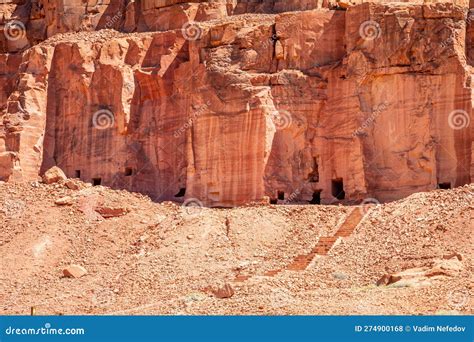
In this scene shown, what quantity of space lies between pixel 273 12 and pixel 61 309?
61.1 ft

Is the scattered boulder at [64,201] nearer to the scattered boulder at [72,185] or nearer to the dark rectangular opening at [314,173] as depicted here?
the scattered boulder at [72,185]

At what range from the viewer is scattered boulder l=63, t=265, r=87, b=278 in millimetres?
50938

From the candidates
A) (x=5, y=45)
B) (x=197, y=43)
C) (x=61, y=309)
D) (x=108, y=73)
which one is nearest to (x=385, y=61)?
(x=197, y=43)

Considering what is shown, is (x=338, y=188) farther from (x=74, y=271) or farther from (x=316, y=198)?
(x=74, y=271)

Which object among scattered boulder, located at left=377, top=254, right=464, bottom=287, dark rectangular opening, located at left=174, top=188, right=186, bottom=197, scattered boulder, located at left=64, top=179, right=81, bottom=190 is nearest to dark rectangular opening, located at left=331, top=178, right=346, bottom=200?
dark rectangular opening, located at left=174, top=188, right=186, bottom=197

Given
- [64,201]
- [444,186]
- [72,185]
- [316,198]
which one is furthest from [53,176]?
[444,186]

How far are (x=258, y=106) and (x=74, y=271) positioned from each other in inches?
376

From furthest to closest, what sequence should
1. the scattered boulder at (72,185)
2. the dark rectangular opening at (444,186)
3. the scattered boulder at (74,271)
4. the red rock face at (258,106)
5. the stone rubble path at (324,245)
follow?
the scattered boulder at (72,185), the red rock face at (258,106), the dark rectangular opening at (444,186), the scattered boulder at (74,271), the stone rubble path at (324,245)

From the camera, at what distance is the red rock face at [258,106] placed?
2158 inches

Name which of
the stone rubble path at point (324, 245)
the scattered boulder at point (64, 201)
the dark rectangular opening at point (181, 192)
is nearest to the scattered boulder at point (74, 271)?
the scattered boulder at point (64, 201)

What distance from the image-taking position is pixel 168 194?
→ 58250mm

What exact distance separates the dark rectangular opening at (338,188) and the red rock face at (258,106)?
0.21 ft

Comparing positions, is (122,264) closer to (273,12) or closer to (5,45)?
(273,12)

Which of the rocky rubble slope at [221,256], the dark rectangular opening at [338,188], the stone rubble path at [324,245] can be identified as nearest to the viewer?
the rocky rubble slope at [221,256]
